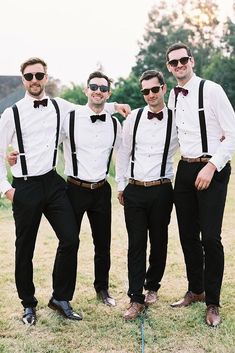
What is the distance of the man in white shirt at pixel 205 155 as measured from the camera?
400 centimetres

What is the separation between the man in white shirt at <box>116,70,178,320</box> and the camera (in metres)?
4.34

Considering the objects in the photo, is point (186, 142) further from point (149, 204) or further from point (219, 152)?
point (149, 204)

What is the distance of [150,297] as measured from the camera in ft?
15.7

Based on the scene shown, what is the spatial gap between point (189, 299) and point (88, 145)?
1.64 metres

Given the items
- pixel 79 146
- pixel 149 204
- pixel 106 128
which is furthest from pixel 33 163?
pixel 149 204

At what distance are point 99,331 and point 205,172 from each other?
Answer: 4.95 feet

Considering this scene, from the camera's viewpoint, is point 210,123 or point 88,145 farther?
point 88,145

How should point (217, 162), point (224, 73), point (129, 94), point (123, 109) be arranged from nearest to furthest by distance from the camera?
point (217, 162) → point (123, 109) → point (129, 94) → point (224, 73)

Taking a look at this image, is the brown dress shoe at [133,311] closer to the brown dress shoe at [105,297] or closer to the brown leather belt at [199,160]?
the brown dress shoe at [105,297]

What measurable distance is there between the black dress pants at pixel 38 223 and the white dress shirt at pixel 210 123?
1.06 meters

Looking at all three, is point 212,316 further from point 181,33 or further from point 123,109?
point 181,33

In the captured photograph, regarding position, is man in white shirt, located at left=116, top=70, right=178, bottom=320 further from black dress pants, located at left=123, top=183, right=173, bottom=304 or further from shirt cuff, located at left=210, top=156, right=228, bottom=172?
shirt cuff, located at left=210, top=156, right=228, bottom=172

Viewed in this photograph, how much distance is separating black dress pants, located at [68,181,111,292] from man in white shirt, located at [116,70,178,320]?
0.19 meters

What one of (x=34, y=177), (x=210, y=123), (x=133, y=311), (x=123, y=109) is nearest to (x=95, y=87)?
(x=123, y=109)
